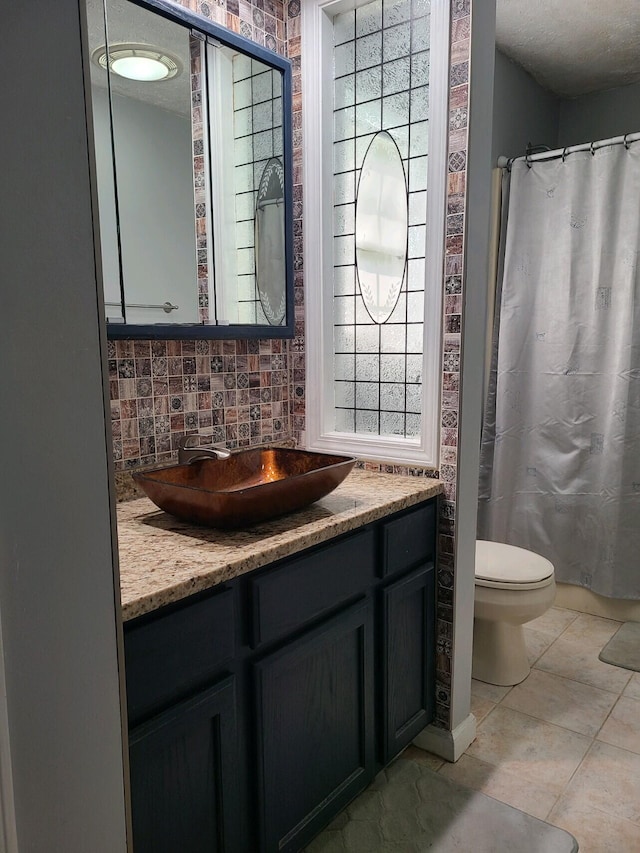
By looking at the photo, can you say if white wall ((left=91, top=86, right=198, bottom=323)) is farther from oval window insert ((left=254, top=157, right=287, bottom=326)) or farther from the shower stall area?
the shower stall area

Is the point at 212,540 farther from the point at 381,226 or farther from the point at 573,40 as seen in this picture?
the point at 573,40

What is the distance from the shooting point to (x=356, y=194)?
204cm

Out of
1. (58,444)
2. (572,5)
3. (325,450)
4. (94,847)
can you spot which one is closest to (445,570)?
(325,450)

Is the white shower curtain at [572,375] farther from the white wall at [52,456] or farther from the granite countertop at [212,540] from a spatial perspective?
the white wall at [52,456]

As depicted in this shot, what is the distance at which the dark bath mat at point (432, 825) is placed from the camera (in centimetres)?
163

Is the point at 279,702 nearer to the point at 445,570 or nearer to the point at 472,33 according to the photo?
the point at 445,570

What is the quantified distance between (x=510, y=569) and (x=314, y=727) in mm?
1125

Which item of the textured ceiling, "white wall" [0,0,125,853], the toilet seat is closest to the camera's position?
"white wall" [0,0,125,853]

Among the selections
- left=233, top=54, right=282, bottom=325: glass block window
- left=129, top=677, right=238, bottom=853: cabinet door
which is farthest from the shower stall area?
left=129, top=677, right=238, bottom=853: cabinet door

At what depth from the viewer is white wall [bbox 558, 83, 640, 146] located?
312cm

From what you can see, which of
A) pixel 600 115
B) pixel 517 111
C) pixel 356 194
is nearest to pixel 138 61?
pixel 356 194

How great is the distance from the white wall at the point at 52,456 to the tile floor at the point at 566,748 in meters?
1.40

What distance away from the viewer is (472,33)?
170cm

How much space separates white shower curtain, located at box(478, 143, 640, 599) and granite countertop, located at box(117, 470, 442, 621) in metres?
1.30
